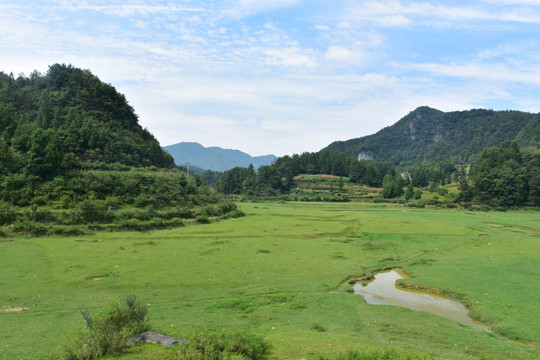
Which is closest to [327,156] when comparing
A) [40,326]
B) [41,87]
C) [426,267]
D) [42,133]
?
[41,87]

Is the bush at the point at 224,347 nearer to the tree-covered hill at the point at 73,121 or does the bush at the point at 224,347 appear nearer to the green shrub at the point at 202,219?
the green shrub at the point at 202,219

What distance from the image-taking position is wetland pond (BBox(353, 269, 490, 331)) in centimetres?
1752

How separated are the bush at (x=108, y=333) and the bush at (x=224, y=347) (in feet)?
7.48

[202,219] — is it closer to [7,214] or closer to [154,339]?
[7,214]

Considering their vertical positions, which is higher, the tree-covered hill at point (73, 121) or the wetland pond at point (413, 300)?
the tree-covered hill at point (73, 121)

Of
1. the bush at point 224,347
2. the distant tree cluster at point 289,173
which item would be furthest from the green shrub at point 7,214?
the distant tree cluster at point 289,173

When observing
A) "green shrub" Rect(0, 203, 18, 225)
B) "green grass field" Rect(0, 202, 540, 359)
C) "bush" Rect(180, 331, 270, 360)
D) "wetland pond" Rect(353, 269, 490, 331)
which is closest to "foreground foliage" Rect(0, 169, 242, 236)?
"green shrub" Rect(0, 203, 18, 225)

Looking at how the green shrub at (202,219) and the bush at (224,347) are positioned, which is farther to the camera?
the green shrub at (202,219)

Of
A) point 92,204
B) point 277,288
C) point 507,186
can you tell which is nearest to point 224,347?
point 277,288

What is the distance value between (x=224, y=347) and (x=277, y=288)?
10895 mm

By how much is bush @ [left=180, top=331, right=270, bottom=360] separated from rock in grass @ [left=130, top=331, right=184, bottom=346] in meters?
0.88

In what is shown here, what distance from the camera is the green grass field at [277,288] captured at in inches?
514

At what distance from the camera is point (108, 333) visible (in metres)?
10.3

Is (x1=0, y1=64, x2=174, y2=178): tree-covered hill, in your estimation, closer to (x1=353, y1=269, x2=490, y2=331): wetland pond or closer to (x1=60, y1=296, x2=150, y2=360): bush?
(x1=60, y1=296, x2=150, y2=360): bush
